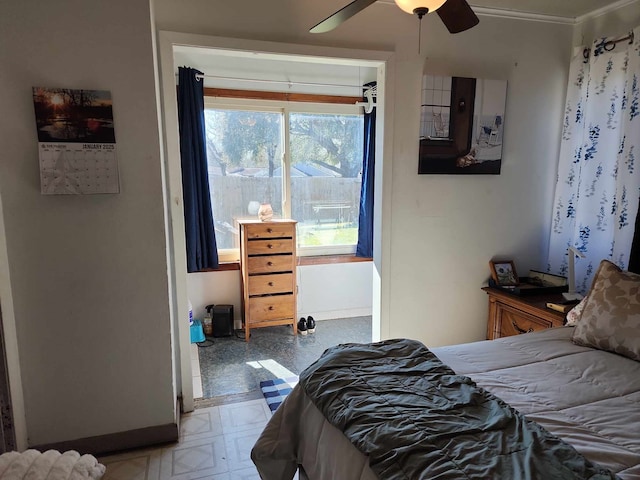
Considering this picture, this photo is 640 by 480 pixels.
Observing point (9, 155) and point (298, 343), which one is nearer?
point (9, 155)

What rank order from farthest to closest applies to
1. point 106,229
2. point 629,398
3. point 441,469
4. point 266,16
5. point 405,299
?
point 405,299 → point 266,16 → point 106,229 → point 629,398 → point 441,469

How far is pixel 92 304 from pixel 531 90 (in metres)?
2.99

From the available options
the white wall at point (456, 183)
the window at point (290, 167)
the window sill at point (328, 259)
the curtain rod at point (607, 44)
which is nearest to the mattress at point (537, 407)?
the white wall at point (456, 183)

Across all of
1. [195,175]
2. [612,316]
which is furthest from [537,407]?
[195,175]

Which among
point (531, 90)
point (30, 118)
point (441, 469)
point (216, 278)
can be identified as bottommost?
point (216, 278)

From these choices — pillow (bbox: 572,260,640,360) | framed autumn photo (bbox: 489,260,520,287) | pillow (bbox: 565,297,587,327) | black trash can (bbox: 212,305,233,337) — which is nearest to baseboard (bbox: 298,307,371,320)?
black trash can (bbox: 212,305,233,337)

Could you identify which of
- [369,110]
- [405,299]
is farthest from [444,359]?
[369,110]

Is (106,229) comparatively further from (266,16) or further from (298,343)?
(298,343)

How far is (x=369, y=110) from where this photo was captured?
3865 mm

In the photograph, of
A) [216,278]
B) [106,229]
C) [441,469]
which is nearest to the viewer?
[441,469]

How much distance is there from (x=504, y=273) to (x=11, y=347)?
2878 millimetres

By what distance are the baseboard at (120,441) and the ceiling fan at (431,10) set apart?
2.08 meters

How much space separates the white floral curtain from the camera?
2283mm

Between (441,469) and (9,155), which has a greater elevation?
(9,155)
